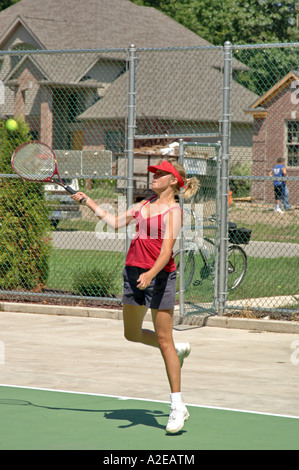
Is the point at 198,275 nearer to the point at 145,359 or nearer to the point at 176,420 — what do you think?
the point at 145,359

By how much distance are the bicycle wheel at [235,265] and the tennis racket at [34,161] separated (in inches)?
222

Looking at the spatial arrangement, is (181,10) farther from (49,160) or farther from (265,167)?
(49,160)

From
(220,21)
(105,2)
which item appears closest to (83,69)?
(105,2)

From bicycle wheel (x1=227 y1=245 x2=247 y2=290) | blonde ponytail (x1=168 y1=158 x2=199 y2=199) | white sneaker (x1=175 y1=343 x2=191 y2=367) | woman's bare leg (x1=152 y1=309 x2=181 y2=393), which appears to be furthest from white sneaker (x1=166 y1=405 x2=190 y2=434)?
bicycle wheel (x1=227 y1=245 x2=247 y2=290)

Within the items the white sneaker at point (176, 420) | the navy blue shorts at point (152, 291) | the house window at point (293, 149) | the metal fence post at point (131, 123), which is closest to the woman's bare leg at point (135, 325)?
the navy blue shorts at point (152, 291)

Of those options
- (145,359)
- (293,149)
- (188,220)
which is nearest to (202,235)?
(188,220)

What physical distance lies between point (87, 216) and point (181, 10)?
111ft

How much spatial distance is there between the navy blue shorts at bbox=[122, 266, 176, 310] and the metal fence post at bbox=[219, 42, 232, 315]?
4.71 meters

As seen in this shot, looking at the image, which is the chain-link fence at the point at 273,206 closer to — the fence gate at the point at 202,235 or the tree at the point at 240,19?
the fence gate at the point at 202,235

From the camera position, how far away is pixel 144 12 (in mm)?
46219

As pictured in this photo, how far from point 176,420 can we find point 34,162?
112 inches

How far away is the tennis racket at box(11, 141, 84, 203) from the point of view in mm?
7719

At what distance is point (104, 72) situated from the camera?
4056 cm

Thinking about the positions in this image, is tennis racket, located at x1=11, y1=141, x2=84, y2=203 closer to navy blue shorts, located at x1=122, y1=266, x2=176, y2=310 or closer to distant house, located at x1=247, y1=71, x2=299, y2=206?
navy blue shorts, located at x1=122, y1=266, x2=176, y2=310
